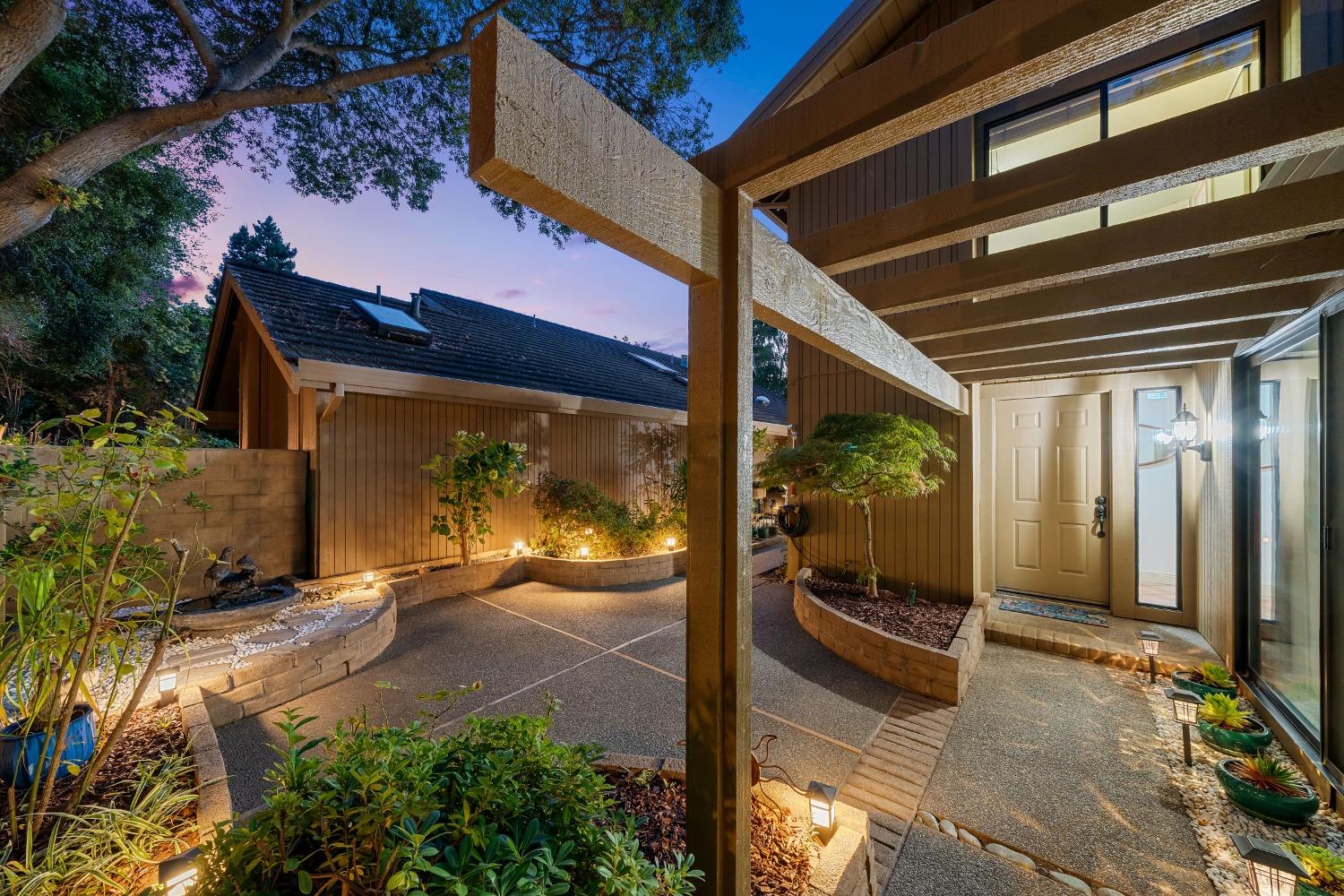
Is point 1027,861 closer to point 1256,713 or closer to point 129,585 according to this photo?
point 1256,713

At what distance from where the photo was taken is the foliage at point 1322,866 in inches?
75.5

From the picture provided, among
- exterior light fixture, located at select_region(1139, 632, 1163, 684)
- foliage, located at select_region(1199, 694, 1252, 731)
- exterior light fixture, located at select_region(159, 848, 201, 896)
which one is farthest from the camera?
exterior light fixture, located at select_region(1139, 632, 1163, 684)

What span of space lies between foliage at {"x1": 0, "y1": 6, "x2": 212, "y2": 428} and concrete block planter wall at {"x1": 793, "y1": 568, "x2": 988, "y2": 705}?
751 cm

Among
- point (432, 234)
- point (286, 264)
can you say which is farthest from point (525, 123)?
point (286, 264)

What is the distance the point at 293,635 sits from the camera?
3.88 meters

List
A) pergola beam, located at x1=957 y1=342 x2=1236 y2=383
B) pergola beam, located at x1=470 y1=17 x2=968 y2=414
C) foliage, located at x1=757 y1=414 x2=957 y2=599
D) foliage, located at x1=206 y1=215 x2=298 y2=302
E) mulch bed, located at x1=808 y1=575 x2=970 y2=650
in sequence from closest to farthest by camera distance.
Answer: pergola beam, located at x1=470 y1=17 x2=968 y2=414
pergola beam, located at x1=957 y1=342 x2=1236 y2=383
mulch bed, located at x1=808 y1=575 x2=970 y2=650
foliage, located at x1=757 y1=414 x2=957 y2=599
foliage, located at x1=206 y1=215 x2=298 y2=302

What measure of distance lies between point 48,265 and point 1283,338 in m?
14.2

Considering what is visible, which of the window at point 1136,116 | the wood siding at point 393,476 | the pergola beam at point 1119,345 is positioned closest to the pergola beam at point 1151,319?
the pergola beam at point 1119,345

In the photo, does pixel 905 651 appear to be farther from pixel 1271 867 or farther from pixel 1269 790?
pixel 1271 867

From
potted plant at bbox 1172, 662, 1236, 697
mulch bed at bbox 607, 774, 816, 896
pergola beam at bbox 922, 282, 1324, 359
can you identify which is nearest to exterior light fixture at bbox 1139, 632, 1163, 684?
potted plant at bbox 1172, 662, 1236, 697

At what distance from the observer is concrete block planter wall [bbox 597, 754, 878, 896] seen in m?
1.71

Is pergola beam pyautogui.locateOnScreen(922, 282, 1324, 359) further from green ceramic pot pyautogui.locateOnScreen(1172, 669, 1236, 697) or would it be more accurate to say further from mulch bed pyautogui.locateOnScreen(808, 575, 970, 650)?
green ceramic pot pyautogui.locateOnScreen(1172, 669, 1236, 697)

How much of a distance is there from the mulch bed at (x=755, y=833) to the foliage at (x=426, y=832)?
40 cm

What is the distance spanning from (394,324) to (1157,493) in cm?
975
